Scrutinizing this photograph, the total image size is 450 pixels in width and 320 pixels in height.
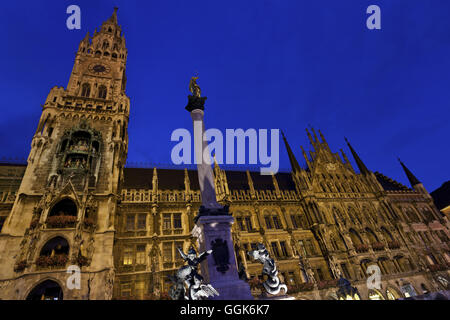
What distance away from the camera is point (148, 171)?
106 ft

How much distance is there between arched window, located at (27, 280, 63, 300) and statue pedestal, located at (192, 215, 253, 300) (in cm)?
1521

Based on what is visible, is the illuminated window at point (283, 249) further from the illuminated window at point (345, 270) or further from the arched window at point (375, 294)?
the arched window at point (375, 294)

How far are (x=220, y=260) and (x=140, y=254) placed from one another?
613 inches

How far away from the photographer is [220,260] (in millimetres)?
10211

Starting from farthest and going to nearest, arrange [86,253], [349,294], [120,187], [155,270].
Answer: [120,187] → [155,270] → [86,253] → [349,294]

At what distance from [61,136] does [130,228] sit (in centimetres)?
1328

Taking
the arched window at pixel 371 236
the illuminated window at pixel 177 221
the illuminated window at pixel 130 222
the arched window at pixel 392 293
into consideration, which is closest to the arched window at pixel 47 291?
the illuminated window at pixel 130 222

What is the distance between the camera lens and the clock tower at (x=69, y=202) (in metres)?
17.6

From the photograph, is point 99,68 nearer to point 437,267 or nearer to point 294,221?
point 294,221

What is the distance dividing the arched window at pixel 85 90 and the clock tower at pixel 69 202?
13 cm

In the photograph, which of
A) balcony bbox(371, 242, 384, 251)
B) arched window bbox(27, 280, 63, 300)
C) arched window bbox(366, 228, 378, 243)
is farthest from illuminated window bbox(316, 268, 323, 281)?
arched window bbox(27, 280, 63, 300)

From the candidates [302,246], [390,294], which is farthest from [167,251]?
[390,294]
